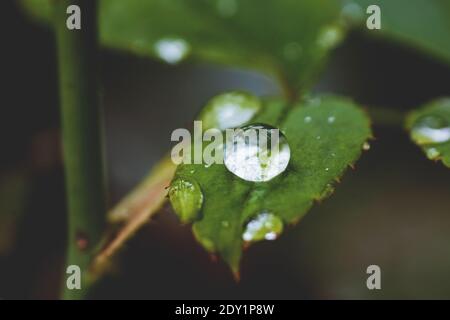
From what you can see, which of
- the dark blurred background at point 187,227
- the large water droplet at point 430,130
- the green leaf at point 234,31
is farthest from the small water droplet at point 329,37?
the dark blurred background at point 187,227

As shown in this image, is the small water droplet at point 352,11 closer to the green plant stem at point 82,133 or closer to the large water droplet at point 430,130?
the large water droplet at point 430,130

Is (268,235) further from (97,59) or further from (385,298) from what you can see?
(385,298)

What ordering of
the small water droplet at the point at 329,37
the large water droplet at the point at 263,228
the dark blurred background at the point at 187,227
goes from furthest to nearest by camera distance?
the dark blurred background at the point at 187,227 → the small water droplet at the point at 329,37 → the large water droplet at the point at 263,228

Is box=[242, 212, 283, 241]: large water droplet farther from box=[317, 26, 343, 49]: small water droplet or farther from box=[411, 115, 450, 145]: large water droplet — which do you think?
box=[317, 26, 343, 49]: small water droplet

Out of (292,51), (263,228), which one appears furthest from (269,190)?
(292,51)

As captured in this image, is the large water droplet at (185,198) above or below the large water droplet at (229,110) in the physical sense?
A: below

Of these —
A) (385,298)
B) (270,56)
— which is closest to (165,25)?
(270,56)
